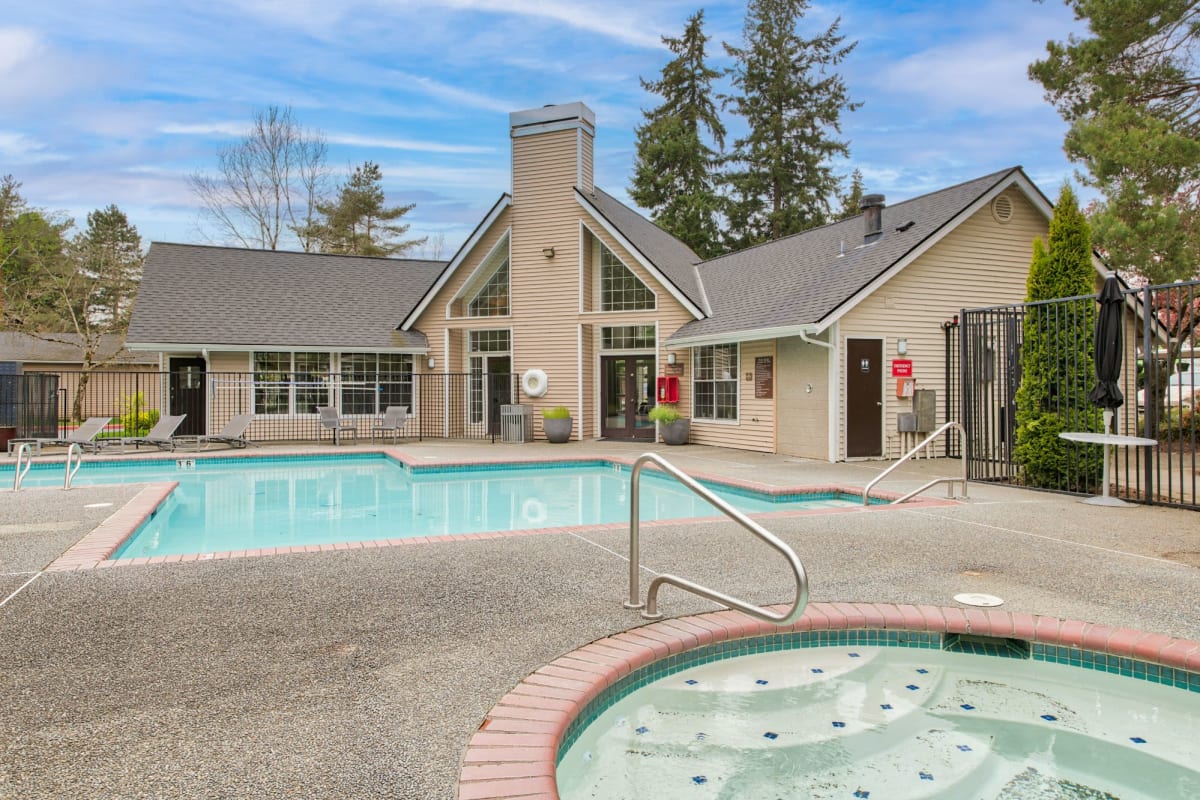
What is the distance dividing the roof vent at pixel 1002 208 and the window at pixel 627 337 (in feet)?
23.4

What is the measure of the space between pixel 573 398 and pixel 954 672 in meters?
13.7

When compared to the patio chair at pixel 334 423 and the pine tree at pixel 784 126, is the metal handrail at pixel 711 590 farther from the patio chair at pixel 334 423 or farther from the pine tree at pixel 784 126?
the pine tree at pixel 784 126

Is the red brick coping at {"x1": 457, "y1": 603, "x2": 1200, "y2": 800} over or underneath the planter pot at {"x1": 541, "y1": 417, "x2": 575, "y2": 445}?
underneath

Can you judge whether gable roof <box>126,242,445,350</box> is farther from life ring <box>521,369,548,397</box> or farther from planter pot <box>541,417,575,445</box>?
planter pot <box>541,417,575,445</box>

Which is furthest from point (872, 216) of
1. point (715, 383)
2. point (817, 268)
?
point (715, 383)

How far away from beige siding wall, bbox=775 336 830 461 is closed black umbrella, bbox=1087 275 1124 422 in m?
5.04

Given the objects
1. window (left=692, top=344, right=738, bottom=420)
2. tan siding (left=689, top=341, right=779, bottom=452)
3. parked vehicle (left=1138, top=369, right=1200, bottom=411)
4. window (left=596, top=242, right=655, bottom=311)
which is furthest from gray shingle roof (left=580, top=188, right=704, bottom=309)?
parked vehicle (left=1138, top=369, right=1200, bottom=411)

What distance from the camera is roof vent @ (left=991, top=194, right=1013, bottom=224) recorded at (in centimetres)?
1370

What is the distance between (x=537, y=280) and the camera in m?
17.5

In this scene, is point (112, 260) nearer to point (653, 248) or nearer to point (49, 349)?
point (49, 349)

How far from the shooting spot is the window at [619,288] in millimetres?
17078

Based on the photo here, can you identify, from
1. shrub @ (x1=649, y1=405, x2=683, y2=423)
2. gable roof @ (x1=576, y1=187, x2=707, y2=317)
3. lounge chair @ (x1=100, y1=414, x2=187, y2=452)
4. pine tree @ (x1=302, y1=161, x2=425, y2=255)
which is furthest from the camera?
pine tree @ (x1=302, y1=161, x2=425, y2=255)

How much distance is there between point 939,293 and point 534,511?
881 centimetres

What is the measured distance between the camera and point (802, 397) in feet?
43.6
